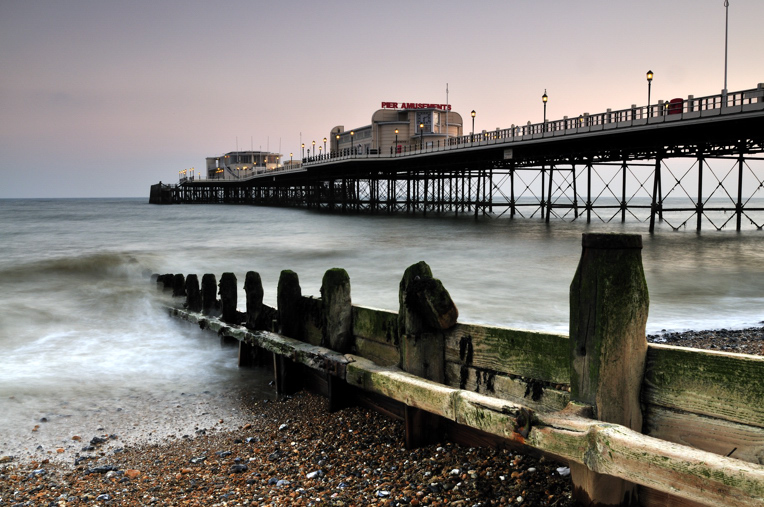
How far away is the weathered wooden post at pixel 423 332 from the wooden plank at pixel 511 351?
11 cm

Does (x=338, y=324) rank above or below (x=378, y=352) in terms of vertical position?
above

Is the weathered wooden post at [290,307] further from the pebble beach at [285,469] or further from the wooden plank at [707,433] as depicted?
the wooden plank at [707,433]

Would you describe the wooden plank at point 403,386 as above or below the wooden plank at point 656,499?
above

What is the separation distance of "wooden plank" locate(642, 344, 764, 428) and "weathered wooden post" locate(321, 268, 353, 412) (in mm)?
2929

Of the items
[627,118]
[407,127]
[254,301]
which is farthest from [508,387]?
[407,127]

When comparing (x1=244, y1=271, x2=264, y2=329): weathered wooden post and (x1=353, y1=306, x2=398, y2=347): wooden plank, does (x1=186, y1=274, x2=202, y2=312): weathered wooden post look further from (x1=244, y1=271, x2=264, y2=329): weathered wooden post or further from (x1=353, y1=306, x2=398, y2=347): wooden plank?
(x1=353, y1=306, x2=398, y2=347): wooden plank

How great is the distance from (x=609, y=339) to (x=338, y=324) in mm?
2967

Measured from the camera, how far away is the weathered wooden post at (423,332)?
14.6 feet

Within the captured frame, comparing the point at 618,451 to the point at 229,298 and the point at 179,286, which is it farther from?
the point at 179,286

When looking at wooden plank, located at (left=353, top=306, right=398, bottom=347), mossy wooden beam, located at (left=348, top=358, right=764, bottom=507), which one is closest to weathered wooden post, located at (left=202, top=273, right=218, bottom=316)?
wooden plank, located at (left=353, top=306, right=398, bottom=347)

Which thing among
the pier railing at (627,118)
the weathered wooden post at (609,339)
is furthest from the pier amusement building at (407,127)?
the weathered wooden post at (609,339)

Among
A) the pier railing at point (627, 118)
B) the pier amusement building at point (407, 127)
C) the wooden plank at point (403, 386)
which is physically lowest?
the wooden plank at point (403, 386)

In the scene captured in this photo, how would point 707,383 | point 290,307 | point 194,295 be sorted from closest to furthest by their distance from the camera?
point 707,383 < point 290,307 < point 194,295

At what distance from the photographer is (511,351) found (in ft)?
13.5
